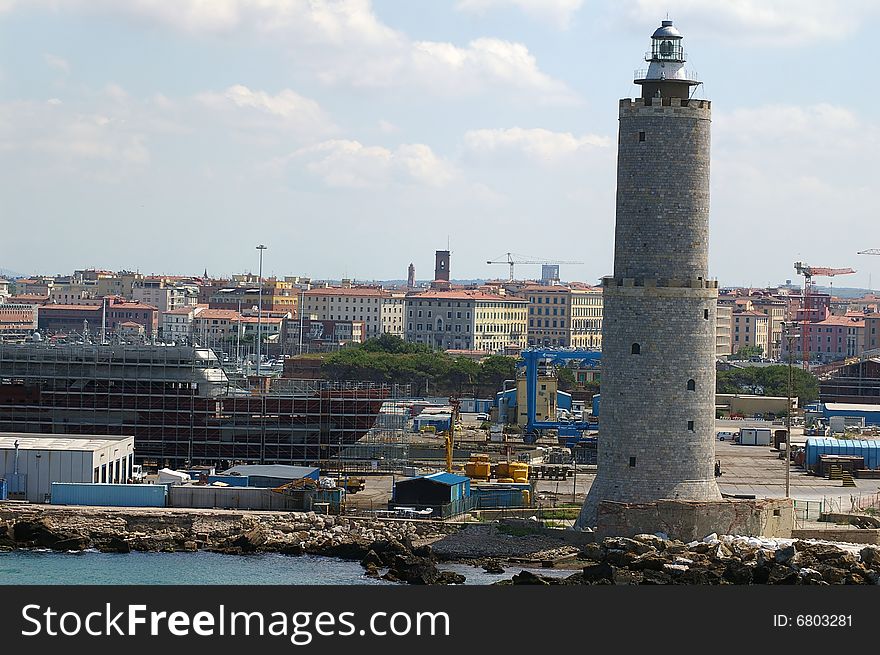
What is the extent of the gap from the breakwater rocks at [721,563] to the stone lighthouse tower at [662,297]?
4.43ft

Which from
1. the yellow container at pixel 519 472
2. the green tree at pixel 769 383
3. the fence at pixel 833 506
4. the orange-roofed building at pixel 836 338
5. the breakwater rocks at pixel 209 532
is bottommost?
the breakwater rocks at pixel 209 532

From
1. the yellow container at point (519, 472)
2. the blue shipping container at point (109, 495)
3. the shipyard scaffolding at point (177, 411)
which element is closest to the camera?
the blue shipping container at point (109, 495)

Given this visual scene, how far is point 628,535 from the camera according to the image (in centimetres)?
3622

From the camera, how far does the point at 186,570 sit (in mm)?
36562

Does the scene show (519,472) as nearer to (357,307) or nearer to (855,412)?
(855,412)

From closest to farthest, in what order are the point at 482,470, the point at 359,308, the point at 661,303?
1. the point at 661,303
2. the point at 482,470
3. the point at 359,308

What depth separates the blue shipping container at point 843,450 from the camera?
54969 millimetres

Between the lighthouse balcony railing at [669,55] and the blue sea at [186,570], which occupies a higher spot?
the lighthouse balcony railing at [669,55]

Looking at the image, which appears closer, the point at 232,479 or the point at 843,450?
the point at 232,479

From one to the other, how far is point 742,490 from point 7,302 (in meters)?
133

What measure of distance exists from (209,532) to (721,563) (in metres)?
10.8

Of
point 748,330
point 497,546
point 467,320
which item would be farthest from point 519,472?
point 748,330

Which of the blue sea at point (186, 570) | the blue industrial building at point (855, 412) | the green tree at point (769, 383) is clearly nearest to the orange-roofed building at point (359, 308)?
the green tree at point (769, 383)

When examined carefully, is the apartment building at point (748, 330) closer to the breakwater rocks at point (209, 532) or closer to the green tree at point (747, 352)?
the green tree at point (747, 352)
